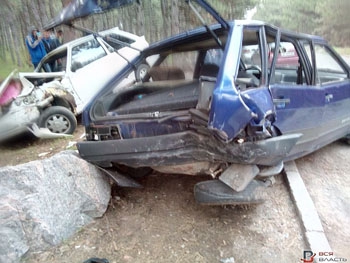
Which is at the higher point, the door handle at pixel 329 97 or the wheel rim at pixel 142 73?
the wheel rim at pixel 142 73

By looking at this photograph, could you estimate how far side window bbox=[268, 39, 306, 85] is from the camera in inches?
137

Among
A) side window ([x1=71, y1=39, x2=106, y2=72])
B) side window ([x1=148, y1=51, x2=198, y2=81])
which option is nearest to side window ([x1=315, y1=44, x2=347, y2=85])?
side window ([x1=148, y1=51, x2=198, y2=81])

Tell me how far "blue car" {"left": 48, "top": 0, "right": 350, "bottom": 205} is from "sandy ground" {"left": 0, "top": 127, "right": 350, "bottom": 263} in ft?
1.09

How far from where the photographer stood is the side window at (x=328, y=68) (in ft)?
13.6

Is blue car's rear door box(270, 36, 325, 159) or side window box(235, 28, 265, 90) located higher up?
side window box(235, 28, 265, 90)

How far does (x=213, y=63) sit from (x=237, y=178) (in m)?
1.35

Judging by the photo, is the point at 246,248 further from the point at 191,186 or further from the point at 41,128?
the point at 41,128

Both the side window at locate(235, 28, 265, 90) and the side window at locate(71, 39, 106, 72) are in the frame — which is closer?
the side window at locate(235, 28, 265, 90)

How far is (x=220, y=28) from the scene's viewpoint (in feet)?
10.0

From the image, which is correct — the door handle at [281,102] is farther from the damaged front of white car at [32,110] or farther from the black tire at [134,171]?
the damaged front of white car at [32,110]

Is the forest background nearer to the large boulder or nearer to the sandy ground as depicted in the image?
the sandy ground

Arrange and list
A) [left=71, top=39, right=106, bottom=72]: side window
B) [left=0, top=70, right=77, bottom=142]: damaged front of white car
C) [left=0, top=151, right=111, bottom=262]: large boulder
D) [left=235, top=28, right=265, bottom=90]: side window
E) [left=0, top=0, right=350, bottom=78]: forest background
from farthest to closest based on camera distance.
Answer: [left=0, top=0, right=350, bottom=78]: forest background < [left=71, top=39, right=106, bottom=72]: side window < [left=0, top=70, right=77, bottom=142]: damaged front of white car < [left=235, top=28, right=265, bottom=90]: side window < [left=0, top=151, right=111, bottom=262]: large boulder

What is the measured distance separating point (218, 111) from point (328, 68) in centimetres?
304

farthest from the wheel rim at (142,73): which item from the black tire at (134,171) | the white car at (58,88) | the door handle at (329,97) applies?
the door handle at (329,97)
